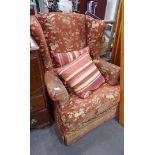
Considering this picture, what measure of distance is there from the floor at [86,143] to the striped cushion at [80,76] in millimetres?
472

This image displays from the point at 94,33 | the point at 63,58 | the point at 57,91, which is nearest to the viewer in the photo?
the point at 57,91

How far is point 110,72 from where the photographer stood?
146cm

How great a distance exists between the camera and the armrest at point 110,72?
55.9 inches

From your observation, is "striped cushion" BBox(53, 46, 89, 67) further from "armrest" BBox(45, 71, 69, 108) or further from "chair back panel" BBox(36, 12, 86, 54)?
"armrest" BBox(45, 71, 69, 108)

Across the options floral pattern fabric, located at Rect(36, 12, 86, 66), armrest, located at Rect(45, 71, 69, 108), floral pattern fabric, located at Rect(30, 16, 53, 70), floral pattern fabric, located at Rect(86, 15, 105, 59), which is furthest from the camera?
floral pattern fabric, located at Rect(86, 15, 105, 59)

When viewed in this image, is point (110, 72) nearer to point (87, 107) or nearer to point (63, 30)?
point (87, 107)

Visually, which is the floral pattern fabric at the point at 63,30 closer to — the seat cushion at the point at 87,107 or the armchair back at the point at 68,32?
the armchair back at the point at 68,32

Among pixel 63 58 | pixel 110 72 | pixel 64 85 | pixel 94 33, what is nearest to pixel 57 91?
pixel 64 85

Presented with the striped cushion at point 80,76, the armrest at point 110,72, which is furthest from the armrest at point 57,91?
the armrest at point 110,72

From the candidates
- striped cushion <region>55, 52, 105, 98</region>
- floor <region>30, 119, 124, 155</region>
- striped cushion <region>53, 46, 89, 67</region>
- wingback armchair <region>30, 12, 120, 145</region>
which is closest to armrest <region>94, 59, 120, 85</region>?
wingback armchair <region>30, 12, 120, 145</region>

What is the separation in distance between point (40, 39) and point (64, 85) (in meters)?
0.47

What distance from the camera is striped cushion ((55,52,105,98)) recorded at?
1.33 meters
